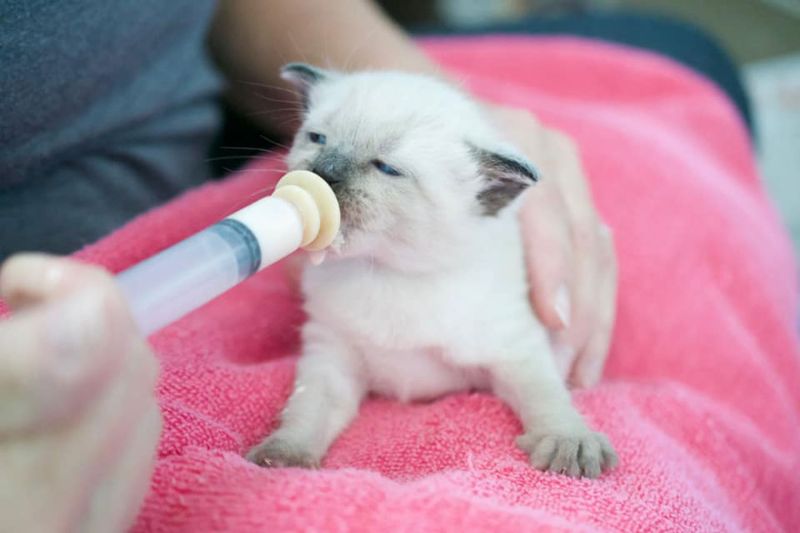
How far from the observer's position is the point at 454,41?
2078 mm

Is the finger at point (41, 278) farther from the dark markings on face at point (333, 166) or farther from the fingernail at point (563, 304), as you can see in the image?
the fingernail at point (563, 304)

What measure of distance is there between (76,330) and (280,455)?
0.36m

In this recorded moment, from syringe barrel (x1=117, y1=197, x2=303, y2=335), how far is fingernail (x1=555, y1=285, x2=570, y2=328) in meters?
0.43

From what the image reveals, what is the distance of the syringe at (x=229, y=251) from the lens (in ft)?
1.83

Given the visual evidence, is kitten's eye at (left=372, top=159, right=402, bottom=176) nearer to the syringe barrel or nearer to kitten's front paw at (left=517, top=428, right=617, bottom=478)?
the syringe barrel

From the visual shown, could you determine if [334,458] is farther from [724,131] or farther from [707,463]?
[724,131]

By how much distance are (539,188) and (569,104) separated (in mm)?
715

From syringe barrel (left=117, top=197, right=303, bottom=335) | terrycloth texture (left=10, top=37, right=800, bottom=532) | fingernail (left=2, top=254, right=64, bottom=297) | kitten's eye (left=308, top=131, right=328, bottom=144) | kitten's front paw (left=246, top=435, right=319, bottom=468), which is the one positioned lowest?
kitten's front paw (left=246, top=435, right=319, bottom=468)

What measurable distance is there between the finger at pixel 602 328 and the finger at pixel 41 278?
762 mm

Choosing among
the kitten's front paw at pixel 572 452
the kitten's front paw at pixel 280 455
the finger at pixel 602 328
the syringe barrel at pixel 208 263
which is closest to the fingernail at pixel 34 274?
the syringe barrel at pixel 208 263

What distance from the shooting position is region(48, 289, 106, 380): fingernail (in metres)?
0.41

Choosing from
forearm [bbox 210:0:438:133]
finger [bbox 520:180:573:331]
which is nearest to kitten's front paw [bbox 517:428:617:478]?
finger [bbox 520:180:573:331]

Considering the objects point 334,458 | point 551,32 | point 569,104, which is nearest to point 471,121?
point 334,458

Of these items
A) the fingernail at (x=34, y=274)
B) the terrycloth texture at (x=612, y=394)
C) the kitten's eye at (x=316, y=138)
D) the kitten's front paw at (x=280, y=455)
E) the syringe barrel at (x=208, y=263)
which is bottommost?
the kitten's front paw at (x=280, y=455)
